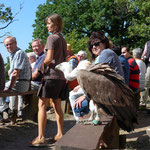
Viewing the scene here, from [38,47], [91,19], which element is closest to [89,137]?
[38,47]

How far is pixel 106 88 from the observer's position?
303cm

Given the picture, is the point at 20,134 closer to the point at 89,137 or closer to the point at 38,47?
the point at 38,47

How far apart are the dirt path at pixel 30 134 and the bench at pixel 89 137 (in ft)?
1.82

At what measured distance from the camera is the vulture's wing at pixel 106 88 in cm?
298

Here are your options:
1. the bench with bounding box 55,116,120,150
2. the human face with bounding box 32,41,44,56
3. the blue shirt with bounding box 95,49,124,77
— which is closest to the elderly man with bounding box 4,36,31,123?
the human face with bounding box 32,41,44,56

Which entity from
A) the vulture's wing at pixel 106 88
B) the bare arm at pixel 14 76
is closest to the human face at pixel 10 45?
the bare arm at pixel 14 76

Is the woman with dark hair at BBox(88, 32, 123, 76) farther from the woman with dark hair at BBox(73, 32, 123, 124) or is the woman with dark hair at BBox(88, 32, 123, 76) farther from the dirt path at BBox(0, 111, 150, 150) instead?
the dirt path at BBox(0, 111, 150, 150)

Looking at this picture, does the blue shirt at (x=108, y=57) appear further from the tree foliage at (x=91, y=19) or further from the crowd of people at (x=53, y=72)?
the tree foliage at (x=91, y=19)

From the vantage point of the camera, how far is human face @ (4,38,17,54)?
16.5ft

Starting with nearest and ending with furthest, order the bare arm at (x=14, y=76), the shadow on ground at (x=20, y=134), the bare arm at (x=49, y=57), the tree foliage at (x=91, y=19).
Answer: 1. the bare arm at (x=49, y=57)
2. the shadow on ground at (x=20, y=134)
3. the bare arm at (x=14, y=76)
4. the tree foliage at (x=91, y=19)

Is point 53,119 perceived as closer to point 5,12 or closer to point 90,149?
point 90,149

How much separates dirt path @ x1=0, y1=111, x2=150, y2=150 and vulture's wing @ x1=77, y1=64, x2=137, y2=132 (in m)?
0.95

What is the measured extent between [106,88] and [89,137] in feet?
2.38

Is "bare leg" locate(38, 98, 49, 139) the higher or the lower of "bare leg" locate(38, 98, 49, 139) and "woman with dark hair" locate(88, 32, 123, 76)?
the lower
